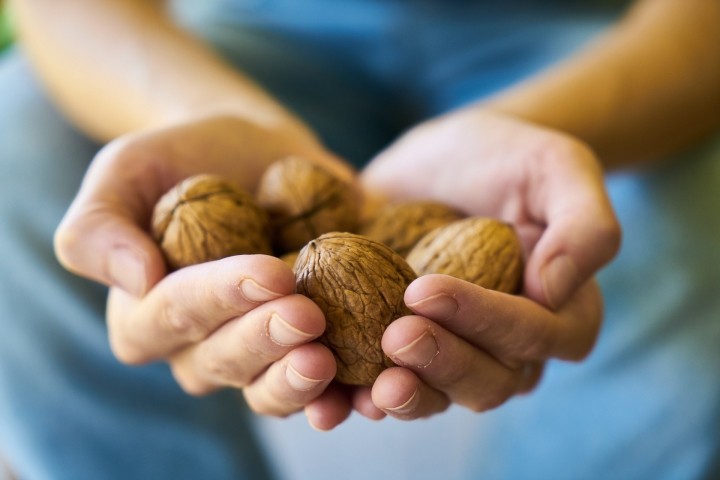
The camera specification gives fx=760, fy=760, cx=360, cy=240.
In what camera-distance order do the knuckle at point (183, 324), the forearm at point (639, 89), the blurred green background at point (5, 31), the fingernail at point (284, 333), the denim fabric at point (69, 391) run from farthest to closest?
the blurred green background at point (5, 31), the forearm at point (639, 89), the denim fabric at point (69, 391), the knuckle at point (183, 324), the fingernail at point (284, 333)

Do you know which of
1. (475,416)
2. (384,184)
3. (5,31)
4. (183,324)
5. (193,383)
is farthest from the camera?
(5,31)

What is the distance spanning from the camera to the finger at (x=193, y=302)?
22.7 inches

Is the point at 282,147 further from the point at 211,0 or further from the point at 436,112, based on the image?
the point at 211,0

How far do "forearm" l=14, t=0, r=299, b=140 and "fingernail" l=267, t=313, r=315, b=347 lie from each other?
0.59 m

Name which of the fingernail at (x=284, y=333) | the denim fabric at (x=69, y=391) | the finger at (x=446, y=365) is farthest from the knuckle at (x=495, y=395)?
the denim fabric at (x=69, y=391)

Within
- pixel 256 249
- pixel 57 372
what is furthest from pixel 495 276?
pixel 57 372

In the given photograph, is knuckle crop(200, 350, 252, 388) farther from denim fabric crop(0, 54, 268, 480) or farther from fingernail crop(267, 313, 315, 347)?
denim fabric crop(0, 54, 268, 480)

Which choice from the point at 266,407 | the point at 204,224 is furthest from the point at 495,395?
the point at 204,224

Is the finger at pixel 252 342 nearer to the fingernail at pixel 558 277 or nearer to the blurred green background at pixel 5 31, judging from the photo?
the fingernail at pixel 558 277

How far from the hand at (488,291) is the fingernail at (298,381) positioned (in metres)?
0.05

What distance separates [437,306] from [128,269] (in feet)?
1.04

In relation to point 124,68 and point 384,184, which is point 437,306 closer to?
point 384,184

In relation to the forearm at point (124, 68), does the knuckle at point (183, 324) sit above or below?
below

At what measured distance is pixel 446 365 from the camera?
2.06 feet
